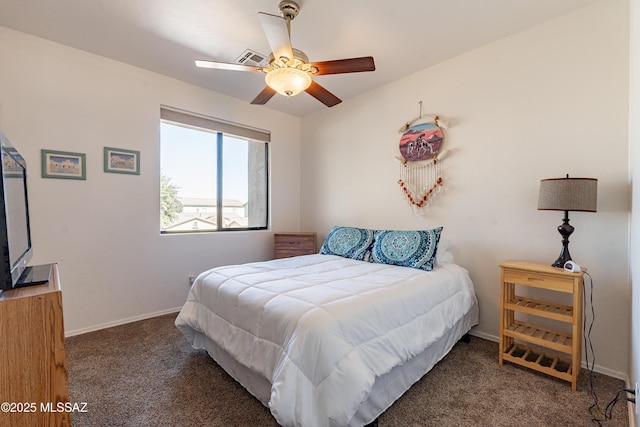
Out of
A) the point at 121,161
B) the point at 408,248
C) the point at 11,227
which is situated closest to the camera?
the point at 11,227

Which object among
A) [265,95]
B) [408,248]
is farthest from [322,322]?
[265,95]

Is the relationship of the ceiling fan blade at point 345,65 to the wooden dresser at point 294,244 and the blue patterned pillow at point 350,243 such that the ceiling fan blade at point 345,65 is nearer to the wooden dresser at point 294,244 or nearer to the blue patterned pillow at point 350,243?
the blue patterned pillow at point 350,243

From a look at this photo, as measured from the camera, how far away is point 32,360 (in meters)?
0.85

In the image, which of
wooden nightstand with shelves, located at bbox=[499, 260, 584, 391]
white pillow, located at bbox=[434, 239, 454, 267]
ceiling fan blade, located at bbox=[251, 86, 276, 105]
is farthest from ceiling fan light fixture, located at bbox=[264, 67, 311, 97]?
wooden nightstand with shelves, located at bbox=[499, 260, 584, 391]

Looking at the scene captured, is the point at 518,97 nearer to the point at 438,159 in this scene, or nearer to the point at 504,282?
the point at 438,159

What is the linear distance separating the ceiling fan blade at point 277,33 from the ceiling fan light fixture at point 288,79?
3.4 inches

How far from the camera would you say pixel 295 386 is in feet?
4.16

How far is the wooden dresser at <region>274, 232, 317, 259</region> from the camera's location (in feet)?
12.2

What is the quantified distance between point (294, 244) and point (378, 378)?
7.93 ft

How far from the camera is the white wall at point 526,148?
1959 mm

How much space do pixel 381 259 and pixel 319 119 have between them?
7.81 ft

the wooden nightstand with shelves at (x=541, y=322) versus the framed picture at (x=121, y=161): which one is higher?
the framed picture at (x=121, y=161)

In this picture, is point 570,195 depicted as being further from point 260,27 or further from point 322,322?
point 260,27

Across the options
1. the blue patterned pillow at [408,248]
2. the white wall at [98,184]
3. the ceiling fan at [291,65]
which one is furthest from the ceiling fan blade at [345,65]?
the white wall at [98,184]
